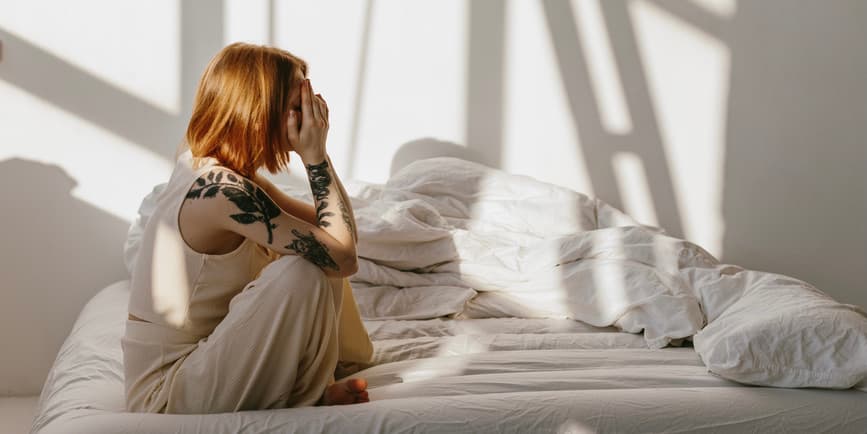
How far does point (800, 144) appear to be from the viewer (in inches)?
127

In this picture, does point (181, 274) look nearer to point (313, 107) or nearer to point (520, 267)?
point (313, 107)

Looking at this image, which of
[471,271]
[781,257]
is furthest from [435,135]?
[781,257]

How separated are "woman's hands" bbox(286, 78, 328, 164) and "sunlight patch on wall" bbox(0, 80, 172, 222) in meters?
1.45

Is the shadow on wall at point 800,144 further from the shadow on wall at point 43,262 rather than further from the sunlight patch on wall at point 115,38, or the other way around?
the shadow on wall at point 43,262

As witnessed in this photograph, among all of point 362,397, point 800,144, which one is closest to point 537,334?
point 362,397

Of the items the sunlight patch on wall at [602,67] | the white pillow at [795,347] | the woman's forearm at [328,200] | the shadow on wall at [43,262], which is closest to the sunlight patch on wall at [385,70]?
the sunlight patch on wall at [602,67]

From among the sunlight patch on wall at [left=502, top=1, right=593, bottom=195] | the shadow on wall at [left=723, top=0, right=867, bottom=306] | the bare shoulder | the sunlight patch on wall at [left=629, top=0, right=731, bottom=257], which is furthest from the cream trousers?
the shadow on wall at [left=723, top=0, right=867, bottom=306]

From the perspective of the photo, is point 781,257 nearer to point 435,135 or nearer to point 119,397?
point 435,135

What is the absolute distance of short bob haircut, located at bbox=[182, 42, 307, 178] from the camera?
168 centimetres

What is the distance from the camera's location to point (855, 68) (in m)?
A: 3.21

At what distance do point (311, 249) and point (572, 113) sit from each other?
1.84m

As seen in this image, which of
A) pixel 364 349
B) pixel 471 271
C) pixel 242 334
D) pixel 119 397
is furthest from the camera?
pixel 471 271

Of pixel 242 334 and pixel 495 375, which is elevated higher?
pixel 242 334

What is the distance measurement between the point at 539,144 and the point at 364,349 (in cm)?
151
